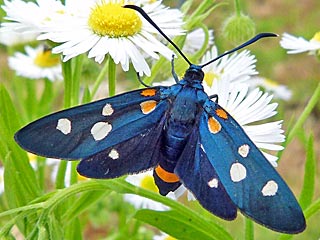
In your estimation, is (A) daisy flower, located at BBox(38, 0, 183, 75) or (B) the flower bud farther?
(B) the flower bud

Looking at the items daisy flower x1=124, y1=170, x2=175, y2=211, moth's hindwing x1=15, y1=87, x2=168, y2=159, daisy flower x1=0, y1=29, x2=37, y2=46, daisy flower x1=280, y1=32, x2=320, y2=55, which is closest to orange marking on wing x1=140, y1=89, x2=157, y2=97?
moth's hindwing x1=15, y1=87, x2=168, y2=159

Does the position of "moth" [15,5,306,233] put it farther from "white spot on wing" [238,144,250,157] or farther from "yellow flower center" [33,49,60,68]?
"yellow flower center" [33,49,60,68]

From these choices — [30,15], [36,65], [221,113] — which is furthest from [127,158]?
[36,65]

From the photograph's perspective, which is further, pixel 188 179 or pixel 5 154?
pixel 5 154

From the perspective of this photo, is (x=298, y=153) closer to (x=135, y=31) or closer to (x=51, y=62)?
(x=51, y=62)

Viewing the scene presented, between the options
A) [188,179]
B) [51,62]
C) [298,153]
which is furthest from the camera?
[298,153]

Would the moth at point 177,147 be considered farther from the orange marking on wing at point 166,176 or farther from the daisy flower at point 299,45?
the daisy flower at point 299,45

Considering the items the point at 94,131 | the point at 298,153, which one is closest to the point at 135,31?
Answer: the point at 94,131

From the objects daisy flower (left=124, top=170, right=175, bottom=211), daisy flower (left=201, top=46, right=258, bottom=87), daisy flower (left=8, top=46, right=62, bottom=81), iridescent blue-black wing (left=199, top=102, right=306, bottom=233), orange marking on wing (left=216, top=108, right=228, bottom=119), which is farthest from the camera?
daisy flower (left=8, top=46, right=62, bottom=81)

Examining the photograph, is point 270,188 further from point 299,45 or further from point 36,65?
point 36,65
